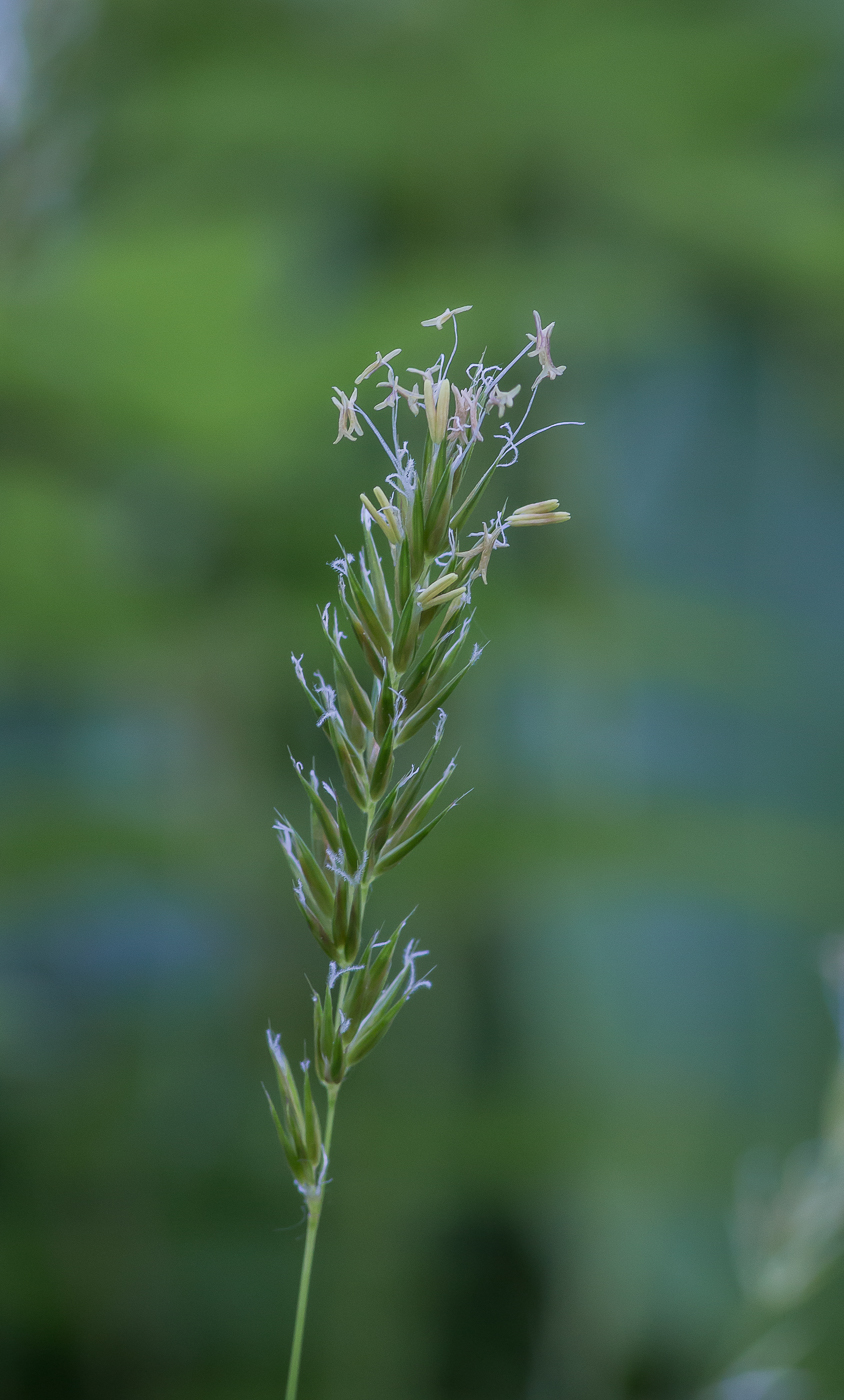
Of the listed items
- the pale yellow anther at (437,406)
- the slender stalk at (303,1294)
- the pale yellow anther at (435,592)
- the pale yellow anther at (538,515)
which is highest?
the pale yellow anther at (437,406)

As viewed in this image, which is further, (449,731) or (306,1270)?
(449,731)

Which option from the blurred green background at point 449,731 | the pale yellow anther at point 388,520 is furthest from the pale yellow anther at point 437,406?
the blurred green background at point 449,731

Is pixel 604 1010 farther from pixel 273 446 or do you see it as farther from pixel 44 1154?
pixel 273 446

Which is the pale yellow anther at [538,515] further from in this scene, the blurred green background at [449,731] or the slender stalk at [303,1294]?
the blurred green background at [449,731]

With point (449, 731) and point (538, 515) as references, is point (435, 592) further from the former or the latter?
point (449, 731)

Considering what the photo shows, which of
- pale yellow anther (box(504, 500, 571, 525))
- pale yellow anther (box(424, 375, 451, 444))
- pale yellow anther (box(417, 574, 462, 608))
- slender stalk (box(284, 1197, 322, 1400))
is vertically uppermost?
pale yellow anther (box(424, 375, 451, 444))

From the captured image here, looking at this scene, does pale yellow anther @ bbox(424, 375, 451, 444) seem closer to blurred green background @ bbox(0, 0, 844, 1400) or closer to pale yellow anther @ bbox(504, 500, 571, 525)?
pale yellow anther @ bbox(504, 500, 571, 525)

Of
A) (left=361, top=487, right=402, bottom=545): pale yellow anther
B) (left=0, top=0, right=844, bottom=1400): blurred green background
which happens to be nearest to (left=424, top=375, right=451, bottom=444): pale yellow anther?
(left=361, top=487, right=402, bottom=545): pale yellow anther

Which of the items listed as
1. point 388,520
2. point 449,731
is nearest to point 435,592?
point 388,520
